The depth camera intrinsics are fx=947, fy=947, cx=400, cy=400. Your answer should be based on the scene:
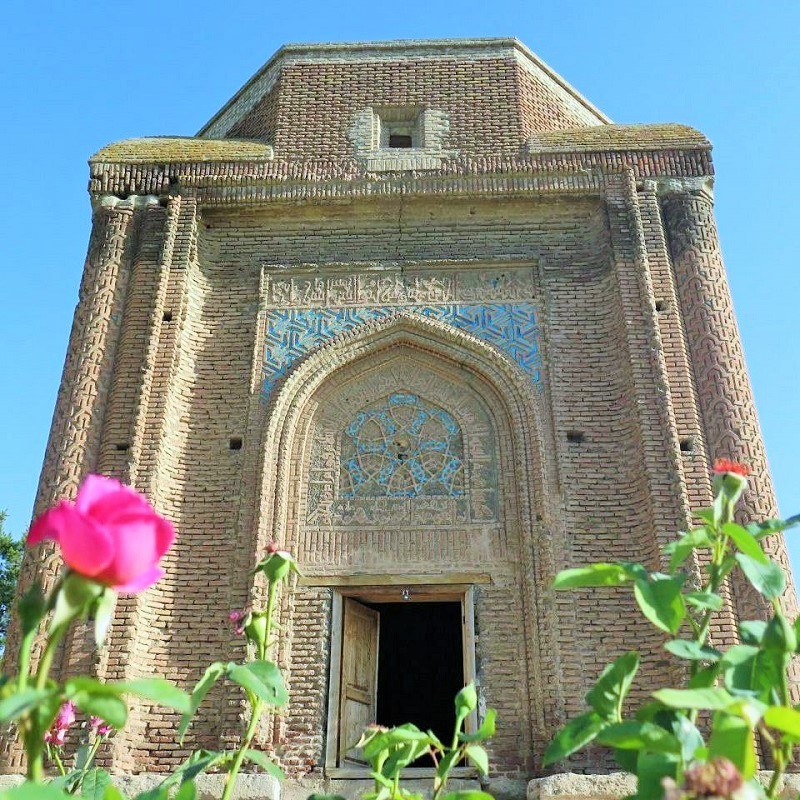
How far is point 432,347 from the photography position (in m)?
8.16

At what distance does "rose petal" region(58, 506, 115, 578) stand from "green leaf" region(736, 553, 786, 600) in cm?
124

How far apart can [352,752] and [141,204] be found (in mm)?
5385

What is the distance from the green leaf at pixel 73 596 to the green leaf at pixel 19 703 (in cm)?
13

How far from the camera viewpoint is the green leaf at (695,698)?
145 centimetres

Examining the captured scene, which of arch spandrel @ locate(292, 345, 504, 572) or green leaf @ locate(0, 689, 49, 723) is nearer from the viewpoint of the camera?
green leaf @ locate(0, 689, 49, 723)

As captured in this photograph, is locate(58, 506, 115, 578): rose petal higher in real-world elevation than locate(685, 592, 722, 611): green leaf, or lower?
lower

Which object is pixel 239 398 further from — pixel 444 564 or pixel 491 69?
pixel 491 69

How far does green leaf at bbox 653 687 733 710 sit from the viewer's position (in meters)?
1.45

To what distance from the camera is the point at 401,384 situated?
8.08 m

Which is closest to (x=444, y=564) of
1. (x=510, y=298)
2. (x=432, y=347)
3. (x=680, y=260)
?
(x=432, y=347)

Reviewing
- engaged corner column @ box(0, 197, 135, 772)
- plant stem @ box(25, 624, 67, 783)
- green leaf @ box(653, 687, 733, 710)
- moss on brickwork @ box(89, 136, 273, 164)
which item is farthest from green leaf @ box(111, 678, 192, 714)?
moss on brickwork @ box(89, 136, 273, 164)

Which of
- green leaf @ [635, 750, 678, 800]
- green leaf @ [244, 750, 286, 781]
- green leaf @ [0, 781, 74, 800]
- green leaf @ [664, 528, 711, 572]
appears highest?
green leaf @ [664, 528, 711, 572]

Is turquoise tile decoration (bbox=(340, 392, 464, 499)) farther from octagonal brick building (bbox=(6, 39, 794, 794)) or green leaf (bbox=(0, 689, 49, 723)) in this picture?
green leaf (bbox=(0, 689, 49, 723))

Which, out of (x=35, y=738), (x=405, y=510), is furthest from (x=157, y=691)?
(x=405, y=510)
